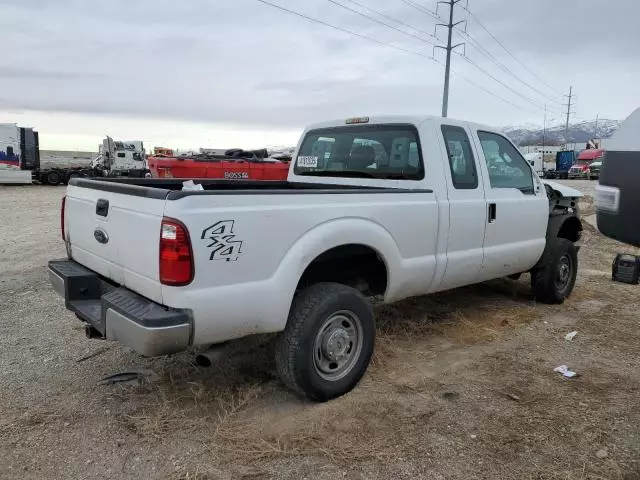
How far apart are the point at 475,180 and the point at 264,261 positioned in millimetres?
2441

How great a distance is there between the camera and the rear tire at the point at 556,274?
19.1 ft

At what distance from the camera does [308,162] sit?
5383mm

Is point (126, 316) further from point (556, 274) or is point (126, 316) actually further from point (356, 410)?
point (556, 274)

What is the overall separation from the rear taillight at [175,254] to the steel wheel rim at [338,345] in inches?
40.6

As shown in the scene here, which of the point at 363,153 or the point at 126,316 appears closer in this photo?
the point at 126,316

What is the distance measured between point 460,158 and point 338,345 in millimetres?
2112

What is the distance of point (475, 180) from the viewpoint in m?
4.70

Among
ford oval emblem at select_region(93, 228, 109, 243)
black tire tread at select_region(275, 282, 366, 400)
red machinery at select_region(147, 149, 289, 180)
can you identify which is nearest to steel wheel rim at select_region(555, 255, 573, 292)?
black tire tread at select_region(275, 282, 366, 400)

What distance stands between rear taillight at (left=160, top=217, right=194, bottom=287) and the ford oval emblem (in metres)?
0.79

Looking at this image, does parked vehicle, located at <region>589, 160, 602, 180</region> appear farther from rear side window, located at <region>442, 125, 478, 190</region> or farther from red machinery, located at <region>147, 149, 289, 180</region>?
rear side window, located at <region>442, 125, 478, 190</region>

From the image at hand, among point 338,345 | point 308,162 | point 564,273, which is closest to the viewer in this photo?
Result: point 338,345

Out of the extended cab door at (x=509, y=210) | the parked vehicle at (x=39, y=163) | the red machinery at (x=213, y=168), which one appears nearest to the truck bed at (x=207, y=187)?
the extended cab door at (x=509, y=210)

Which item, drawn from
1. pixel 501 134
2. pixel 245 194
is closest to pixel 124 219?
pixel 245 194

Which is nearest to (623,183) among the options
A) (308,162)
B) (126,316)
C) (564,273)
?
(126,316)
